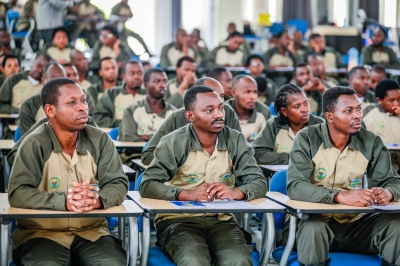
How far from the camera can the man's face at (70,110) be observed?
338 cm

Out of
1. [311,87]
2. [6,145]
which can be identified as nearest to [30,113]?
[6,145]

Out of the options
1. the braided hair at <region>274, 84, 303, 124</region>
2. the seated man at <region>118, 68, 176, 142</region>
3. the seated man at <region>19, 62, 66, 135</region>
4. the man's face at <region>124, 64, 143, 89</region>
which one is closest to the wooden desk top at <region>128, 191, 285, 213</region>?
the braided hair at <region>274, 84, 303, 124</region>

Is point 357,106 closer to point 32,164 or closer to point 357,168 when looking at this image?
point 357,168

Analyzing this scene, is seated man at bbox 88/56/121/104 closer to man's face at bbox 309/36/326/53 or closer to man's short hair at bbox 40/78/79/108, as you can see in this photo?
man's short hair at bbox 40/78/79/108

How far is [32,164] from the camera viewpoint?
326cm

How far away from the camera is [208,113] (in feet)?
12.4

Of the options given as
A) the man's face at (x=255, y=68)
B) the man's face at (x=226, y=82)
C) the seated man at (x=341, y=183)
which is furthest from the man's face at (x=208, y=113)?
the man's face at (x=255, y=68)

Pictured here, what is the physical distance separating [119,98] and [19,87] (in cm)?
118

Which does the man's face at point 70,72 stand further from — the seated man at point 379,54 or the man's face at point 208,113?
the seated man at point 379,54

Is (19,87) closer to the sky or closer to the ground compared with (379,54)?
closer to the ground

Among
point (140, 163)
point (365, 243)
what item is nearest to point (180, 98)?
point (140, 163)

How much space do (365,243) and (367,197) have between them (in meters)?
0.28

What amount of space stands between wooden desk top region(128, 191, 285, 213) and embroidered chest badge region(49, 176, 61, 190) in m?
0.38

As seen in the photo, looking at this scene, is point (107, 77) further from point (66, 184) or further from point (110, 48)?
point (66, 184)
